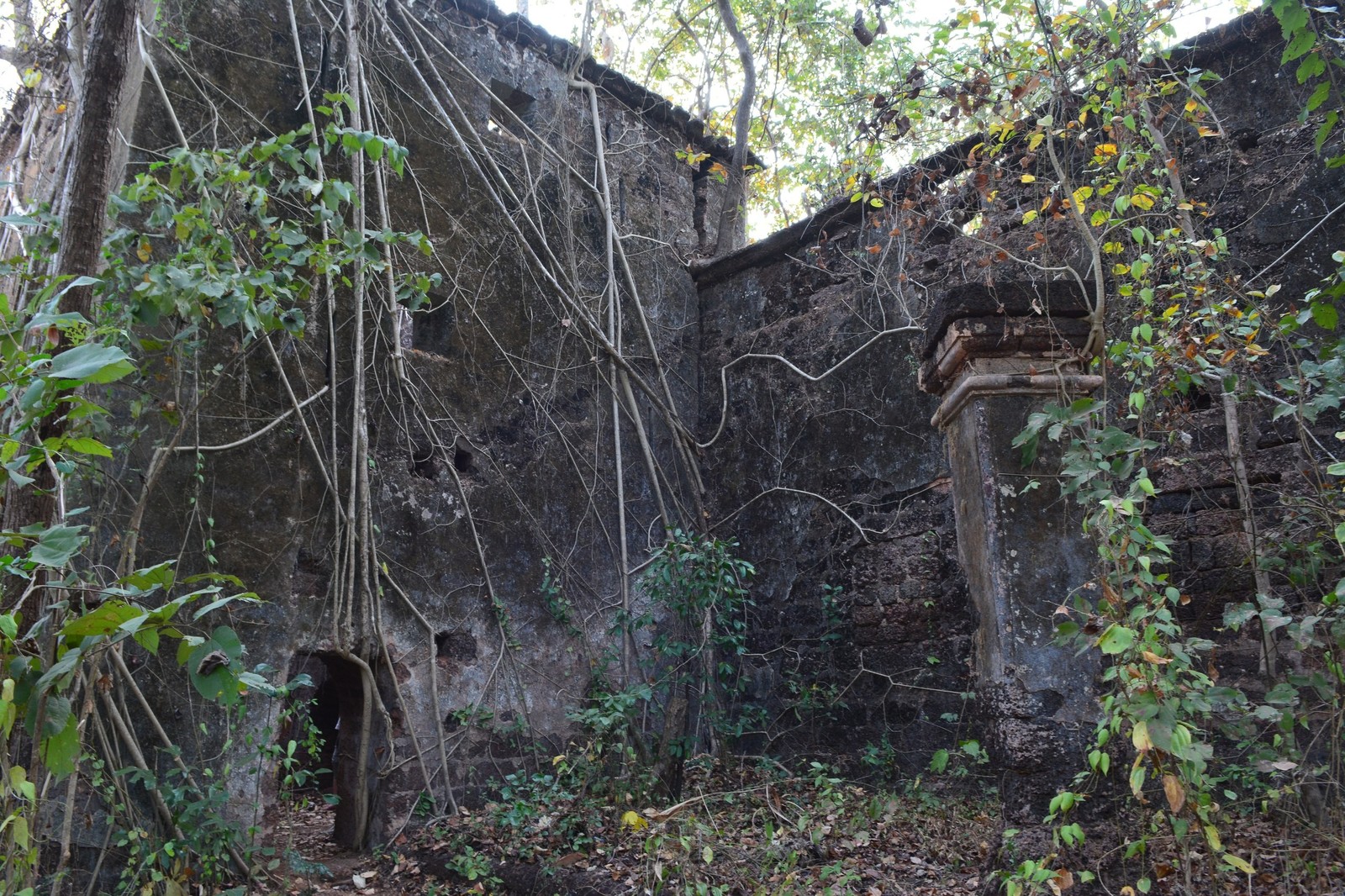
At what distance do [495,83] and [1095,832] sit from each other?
526 cm

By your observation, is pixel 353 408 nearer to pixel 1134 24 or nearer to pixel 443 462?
pixel 443 462

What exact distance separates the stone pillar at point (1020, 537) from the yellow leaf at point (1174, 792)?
1.54 feet

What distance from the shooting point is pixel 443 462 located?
16.5 feet

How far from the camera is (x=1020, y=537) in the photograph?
8.86 feet

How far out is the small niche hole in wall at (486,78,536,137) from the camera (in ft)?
19.0

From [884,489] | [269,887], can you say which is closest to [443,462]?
[269,887]

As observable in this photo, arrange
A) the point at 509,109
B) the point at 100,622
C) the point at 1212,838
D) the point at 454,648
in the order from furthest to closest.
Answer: the point at 509,109 < the point at 454,648 < the point at 1212,838 < the point at 100,622

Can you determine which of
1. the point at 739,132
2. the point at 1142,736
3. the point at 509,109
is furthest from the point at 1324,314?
the point at 739,132

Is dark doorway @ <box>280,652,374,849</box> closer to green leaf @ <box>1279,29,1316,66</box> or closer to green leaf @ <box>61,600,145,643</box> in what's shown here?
green leaf @ <box>61,600,145,643</box>

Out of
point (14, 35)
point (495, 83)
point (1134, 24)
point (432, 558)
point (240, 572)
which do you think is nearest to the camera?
point (1134, 24)

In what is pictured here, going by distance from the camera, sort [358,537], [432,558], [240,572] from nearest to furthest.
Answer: [240,572]
[358,537]
[432,558]

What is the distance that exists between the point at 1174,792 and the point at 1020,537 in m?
0.81

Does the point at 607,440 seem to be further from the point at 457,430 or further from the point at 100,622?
the point at 100,622

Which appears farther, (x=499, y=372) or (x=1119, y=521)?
(x=499, y=372)
